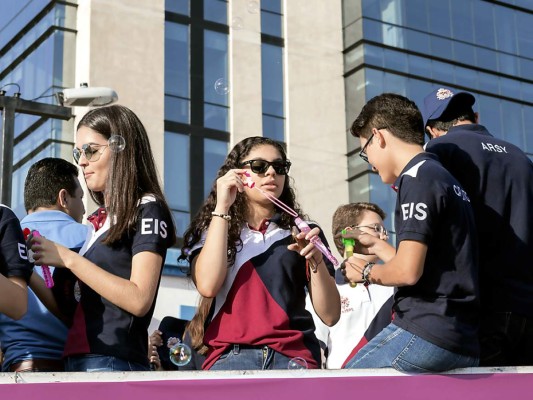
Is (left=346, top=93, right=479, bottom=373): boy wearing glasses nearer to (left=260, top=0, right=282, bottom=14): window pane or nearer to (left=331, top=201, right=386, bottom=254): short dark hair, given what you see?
(left=331, top=201, right=386, bottom=254): short dark hair

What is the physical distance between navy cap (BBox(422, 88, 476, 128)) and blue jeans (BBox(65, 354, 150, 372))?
5.44 ft

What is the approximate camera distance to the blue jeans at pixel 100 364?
349 cm

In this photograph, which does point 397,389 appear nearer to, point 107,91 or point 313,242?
point 313,242

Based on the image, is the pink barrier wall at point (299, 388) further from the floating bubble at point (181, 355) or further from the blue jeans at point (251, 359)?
the floating bubble at point (181, 355)

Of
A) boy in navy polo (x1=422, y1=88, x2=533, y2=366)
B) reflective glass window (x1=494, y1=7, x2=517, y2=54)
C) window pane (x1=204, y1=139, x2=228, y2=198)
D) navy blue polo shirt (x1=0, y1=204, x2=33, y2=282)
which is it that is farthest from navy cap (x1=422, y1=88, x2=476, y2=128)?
reflective glass window (x1=494, y1=7, x2=517, y2=54)

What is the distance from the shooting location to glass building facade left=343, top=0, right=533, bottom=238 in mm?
20734

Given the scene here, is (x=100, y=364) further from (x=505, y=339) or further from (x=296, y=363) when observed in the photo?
(x=505, y=339)

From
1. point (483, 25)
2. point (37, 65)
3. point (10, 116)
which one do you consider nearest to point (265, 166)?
point (10, 116)

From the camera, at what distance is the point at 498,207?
12.4ft

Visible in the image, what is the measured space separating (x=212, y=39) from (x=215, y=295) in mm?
16182

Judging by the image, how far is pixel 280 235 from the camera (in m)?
4.07

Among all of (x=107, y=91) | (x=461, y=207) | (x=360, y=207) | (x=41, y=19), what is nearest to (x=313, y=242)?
(x=461, y=207)

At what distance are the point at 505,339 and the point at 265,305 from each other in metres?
0.93

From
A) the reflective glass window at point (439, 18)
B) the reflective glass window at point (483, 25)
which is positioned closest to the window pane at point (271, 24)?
the reflective glass window at point (439, 18)
